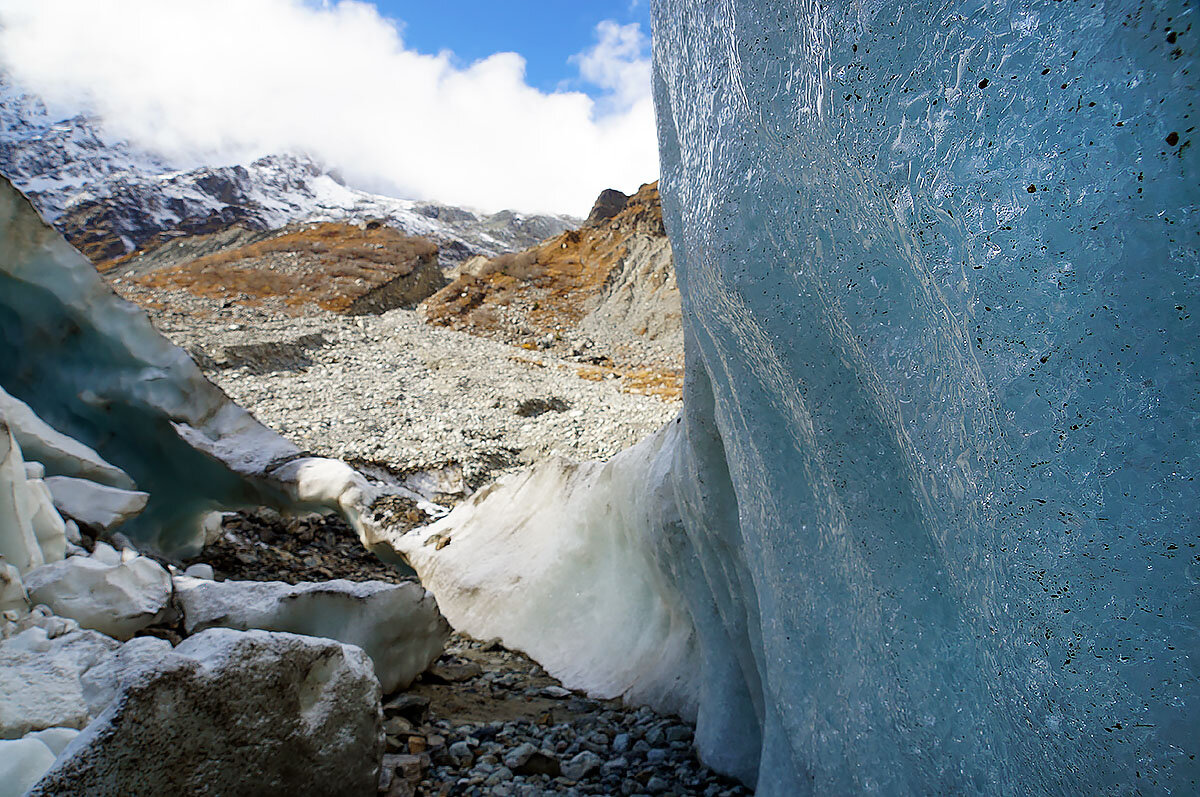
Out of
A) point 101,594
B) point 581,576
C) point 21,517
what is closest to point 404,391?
point 581,576

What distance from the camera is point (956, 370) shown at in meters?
1.05

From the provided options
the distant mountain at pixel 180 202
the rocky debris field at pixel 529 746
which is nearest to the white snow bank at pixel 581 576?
the rocky debris field at pixel 529 746

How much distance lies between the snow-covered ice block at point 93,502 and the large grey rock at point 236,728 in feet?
8.40

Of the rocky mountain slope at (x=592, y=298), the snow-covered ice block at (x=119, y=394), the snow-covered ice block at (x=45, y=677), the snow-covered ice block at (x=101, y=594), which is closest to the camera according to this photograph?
the snow-covered ice block at (x=45, y=677)

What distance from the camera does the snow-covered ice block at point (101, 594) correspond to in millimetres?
2596

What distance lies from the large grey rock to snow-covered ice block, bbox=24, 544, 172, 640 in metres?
1.12

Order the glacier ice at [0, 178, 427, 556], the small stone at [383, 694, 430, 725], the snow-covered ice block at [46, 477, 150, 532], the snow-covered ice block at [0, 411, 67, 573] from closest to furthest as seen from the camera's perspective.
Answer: the snow-covered ice block at [0, 411, 67, 573] → the small stone at [383, 694, 430, 725] → the snow-covered ice block at [46, 477, 150, 532] → the glacier ice at [0, 178, 427, 556]

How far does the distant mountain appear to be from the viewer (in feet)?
115

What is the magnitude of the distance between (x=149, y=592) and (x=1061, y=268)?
333cm

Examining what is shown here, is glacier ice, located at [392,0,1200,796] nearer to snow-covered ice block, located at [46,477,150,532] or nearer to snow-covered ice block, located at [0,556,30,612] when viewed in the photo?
snow-covered ice block, located at [0,556,30,612]

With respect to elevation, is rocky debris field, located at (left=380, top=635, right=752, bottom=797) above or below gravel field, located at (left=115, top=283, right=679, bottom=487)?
below

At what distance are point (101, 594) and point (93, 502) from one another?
1504 millimetres

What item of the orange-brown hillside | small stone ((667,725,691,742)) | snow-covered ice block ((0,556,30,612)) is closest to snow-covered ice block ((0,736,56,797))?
snow-covered ice block ((0,556,30,612))

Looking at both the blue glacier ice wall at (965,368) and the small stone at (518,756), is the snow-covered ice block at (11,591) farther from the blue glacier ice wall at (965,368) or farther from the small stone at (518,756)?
the blue glacier ice wall at (965,368)
